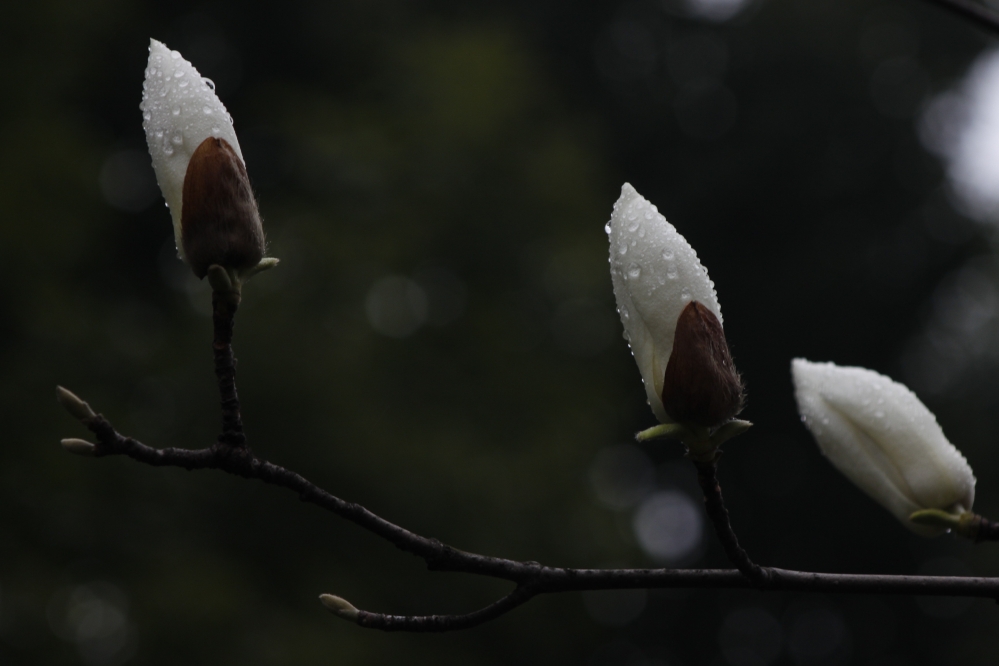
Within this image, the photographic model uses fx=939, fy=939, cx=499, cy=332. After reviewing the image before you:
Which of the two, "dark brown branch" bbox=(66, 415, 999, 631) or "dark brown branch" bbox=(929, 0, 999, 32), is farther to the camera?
"dark brown branch" bbox=(929, 0, 999, 32)

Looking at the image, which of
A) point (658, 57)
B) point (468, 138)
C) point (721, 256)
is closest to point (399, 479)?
point (468, 138)

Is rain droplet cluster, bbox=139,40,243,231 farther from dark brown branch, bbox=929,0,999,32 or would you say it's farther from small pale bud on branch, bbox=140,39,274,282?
dark brown branch, bbox=929,0,999,32

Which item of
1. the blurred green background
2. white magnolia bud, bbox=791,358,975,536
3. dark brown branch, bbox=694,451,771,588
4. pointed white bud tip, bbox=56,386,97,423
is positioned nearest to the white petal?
pointed white bud tip, bbox=56,386,97,423

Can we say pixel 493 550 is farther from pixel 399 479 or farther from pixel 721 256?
pixel 721 256

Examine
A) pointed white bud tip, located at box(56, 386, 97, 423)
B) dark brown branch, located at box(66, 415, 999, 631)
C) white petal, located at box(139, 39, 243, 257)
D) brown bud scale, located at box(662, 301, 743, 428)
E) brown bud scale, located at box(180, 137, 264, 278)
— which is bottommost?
dark brown branch, located at box(66, 415, 999, 631)

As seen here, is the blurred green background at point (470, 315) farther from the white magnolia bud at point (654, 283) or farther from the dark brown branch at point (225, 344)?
the white magnolia bud at point (654, 283)

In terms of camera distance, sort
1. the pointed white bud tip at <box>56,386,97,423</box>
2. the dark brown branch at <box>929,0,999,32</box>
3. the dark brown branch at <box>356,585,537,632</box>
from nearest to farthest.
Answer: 1. the pointed white bud tip at <box>56,386,97,423</box>
2. the dark brown branch at <box>356,585,537,632</box>
3. the dark brown branch at <box>929,0,999,32</box>

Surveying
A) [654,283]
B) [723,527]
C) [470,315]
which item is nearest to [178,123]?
[654,283]
